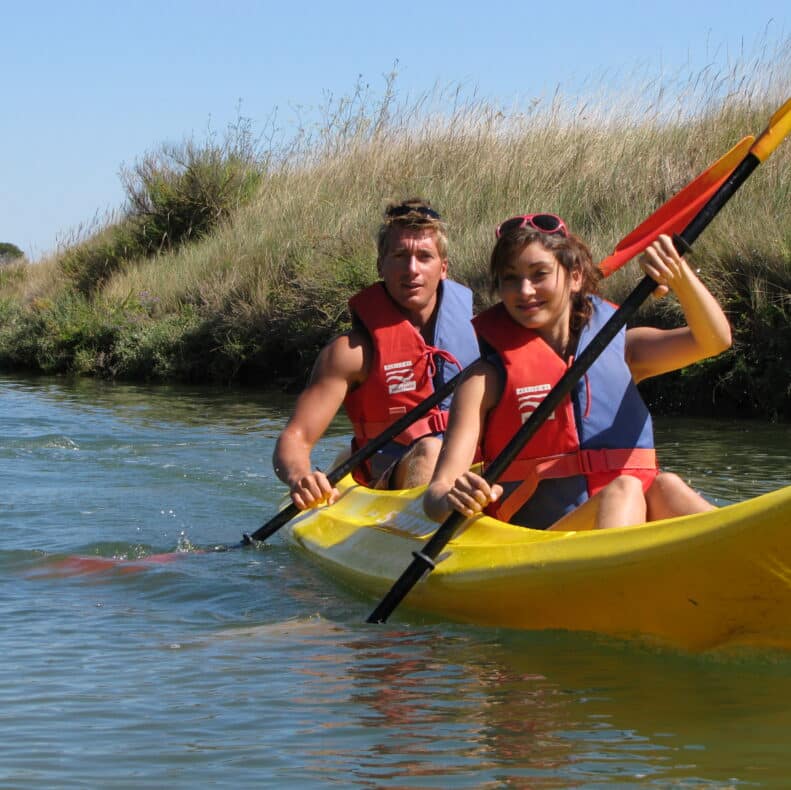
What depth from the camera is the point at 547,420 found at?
11.8ft

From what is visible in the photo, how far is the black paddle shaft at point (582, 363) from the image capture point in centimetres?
343

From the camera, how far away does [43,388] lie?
12180 millimetres

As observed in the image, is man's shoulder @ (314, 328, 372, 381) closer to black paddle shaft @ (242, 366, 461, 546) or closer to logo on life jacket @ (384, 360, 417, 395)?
logo on life jacket @ (384, 360, 417, 395)

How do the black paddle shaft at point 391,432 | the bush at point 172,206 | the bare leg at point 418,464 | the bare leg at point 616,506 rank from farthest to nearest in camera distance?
the bush at point 172,206, the black paddle shaft at point 391,432, the bare leg at point 418,464, the bare leg at point 616,506

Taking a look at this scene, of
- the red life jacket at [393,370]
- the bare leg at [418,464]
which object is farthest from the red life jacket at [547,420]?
the red life jacket at [393,370]

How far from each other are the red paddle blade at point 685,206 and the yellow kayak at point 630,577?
2.88ft

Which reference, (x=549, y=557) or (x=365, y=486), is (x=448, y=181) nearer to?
(x=365, y=486)

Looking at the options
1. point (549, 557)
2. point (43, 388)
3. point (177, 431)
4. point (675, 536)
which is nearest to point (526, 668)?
point (549, 557)

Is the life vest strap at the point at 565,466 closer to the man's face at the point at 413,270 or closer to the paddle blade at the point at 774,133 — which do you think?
the paddle blade at the point at 774,133

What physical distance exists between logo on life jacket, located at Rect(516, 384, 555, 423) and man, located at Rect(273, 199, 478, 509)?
0.78 meters

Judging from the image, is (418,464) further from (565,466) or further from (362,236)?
(362,236)

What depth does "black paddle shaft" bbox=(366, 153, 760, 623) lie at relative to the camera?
135 inches

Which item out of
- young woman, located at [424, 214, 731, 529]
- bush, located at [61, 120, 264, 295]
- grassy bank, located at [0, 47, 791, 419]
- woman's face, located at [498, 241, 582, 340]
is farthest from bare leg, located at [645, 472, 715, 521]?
bush, located at [61, 120, 264, 295]

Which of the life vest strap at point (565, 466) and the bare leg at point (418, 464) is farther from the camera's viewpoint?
the bare leg at point (418, 464)
